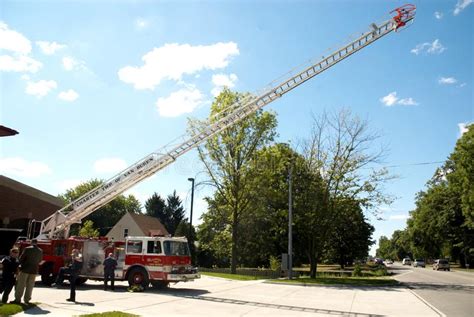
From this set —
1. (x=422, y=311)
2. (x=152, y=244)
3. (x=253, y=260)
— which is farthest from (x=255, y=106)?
(x=253, y=260)

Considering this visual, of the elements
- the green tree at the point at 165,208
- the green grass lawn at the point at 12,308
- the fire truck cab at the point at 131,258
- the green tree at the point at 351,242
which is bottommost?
the green grass lawn at the point at 12,308

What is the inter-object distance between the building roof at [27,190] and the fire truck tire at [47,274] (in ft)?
28.0

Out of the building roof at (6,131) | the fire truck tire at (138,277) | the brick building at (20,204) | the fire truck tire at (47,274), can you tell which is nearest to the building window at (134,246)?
the fire truck tire at (138,277)

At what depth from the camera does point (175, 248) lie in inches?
712

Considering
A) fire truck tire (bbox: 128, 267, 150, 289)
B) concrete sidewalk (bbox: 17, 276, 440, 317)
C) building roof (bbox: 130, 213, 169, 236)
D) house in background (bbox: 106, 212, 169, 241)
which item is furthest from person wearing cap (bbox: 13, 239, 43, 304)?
house in background (bbox: 106, 212, 169, 241)

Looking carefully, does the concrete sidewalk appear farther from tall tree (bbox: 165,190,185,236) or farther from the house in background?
tall tree (bbox: 165,190,185,236)

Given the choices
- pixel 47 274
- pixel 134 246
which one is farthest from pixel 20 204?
pixel 134 246

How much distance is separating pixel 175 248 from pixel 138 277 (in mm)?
1975

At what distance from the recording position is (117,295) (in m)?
15.3

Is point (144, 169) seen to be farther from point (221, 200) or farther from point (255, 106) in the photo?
point (221, 200)

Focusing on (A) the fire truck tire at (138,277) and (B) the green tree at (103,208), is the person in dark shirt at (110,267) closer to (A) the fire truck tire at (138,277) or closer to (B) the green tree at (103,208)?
(A) the fire truck tire at (138,277)

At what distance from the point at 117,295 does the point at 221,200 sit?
21.0 meters

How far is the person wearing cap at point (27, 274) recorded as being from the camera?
11.7 meters

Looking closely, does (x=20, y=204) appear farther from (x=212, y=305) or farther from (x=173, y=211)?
(x=173, y=211)
